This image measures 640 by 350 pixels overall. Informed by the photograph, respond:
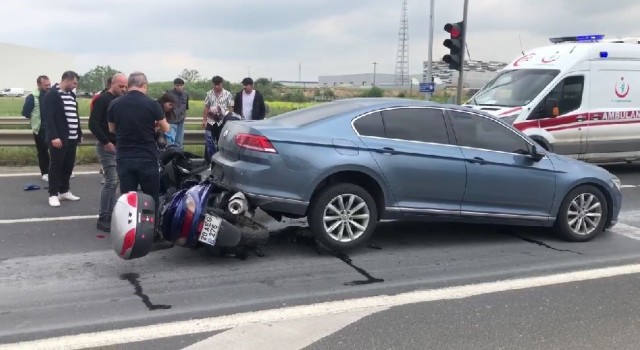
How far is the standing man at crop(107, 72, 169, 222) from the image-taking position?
18.5ft

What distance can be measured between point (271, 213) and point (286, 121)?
971 millimetres

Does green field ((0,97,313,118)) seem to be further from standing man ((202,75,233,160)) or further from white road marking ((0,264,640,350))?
white road marking ((0,264,640,350))

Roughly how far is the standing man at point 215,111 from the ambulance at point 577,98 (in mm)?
4471

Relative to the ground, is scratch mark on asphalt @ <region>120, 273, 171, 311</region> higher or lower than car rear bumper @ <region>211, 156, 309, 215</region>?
lower

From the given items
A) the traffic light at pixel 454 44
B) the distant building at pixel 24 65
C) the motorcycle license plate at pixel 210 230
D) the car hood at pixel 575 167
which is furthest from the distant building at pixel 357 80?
the distant building at pixel 24 65

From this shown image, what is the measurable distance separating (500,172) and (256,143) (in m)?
2.57

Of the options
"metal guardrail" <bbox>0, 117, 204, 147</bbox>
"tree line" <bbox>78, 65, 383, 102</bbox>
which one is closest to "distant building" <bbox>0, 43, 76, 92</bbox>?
"tree line" <bbox>78, 65, 383, 102</bbox>

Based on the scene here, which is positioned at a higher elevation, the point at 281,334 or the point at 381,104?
the point at 381,104

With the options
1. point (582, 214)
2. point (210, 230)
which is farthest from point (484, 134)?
point (210, 230)

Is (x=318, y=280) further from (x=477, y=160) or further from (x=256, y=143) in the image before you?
(x=477, y=160)

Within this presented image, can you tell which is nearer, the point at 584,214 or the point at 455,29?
the point at 584,214

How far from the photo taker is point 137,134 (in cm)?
566

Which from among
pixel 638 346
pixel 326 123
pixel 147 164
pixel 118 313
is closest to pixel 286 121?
pixel 326 123

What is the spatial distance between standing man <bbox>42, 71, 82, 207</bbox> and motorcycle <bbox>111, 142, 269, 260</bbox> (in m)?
2.65
